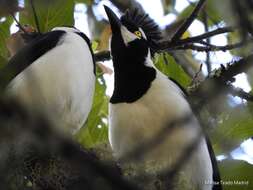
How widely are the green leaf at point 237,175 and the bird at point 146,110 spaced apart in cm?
6

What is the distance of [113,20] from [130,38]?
6.5 inches

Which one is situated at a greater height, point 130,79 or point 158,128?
point 130,79

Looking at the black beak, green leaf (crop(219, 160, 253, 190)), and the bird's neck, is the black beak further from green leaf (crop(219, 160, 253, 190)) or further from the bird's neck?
green leaf (crop(219, 160, 253, 190))

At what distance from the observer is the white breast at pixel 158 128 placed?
101 inches

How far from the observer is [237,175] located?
8.79ft

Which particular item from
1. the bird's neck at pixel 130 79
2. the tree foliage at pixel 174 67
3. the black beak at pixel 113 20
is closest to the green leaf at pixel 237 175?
the tree foliage at pixel 174 67

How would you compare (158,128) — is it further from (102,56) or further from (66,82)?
(102,56)

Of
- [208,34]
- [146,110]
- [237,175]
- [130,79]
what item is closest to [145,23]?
[130,79]

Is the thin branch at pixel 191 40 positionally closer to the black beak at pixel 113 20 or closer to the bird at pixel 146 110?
the bird at pixel 146 110

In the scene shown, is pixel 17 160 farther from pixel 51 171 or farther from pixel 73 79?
pixel 73 79

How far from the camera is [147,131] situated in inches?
103

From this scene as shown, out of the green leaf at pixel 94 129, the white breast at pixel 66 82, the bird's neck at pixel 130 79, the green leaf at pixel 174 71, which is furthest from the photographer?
the green leaf at pixel 174 71

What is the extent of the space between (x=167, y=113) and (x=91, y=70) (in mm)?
498

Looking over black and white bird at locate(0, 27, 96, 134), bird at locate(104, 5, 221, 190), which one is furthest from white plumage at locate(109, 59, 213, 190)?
black and white bird at locate(0, 27, 96, 134)
